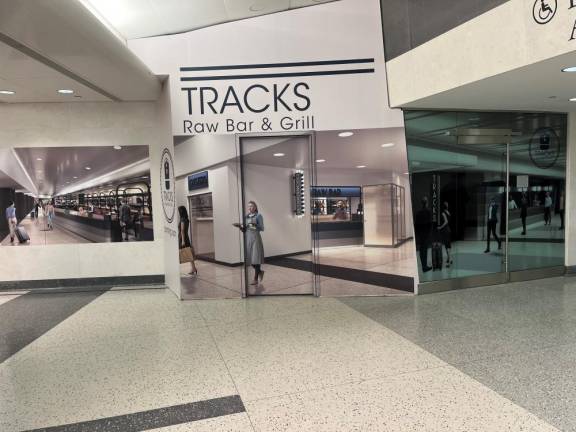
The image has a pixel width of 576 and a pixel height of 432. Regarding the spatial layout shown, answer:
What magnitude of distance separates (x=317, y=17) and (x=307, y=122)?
1543 mm

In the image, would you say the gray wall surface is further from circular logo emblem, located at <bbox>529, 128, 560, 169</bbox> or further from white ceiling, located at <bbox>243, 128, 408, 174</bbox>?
circular logo emblem, located at <bbox>529, 128, 560, 169</bbox>

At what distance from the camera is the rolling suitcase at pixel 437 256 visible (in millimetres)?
6254

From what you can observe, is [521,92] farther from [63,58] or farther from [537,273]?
[63,58]

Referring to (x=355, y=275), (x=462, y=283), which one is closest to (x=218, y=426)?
Answer: (x=355, y=275)

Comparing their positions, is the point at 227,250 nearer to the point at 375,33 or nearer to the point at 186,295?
the point at 186,295

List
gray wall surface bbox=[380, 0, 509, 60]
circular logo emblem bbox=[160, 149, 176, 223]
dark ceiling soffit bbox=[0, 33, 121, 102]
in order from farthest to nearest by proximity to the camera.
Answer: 1. circular logo emblem bbox=[160, 149, 176, 223]
2. gray wall surface bbox=[380, 0, 509, 60]
3. dark ceiling soffit bbox=[0, 33, 121, 102]

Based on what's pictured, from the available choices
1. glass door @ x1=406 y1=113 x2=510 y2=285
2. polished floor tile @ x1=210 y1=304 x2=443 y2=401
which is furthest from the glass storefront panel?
polished floor tile @ x1=210 y1=304 x2=443 y2=401

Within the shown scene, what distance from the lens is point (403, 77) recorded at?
17.9 feet

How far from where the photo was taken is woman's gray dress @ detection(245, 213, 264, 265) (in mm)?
6145

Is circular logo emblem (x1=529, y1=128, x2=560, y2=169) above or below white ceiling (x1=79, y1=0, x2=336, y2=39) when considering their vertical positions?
below

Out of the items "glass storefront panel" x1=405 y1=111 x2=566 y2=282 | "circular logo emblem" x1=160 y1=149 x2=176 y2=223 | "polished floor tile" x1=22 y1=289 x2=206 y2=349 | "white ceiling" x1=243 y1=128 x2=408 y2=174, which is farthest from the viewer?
"circular logo emblem" x1=160 y1=149 x2=176 y2=223

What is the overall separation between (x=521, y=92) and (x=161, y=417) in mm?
5665

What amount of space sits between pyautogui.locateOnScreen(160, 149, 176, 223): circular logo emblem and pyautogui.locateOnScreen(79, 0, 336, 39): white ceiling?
72.6 inches

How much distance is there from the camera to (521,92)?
5.20m
